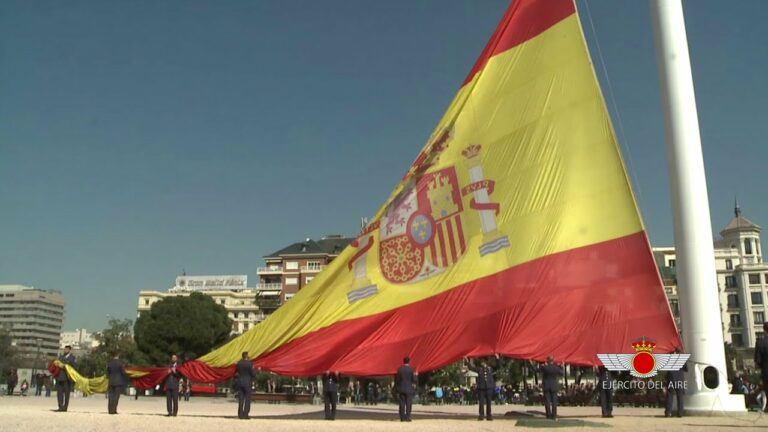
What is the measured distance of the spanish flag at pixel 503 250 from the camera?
17266 millimetres

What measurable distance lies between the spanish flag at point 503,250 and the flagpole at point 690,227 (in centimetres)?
127

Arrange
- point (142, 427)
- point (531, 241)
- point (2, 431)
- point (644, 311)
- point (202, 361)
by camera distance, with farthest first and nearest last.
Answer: point (202, 361) → point (531, 241) → point (644, 311) → point (142, 427) → point (2, 431)

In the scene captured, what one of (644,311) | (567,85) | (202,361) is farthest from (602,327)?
(202,361)

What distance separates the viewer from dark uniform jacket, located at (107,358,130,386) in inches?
832

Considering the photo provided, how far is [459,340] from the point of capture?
1772cm

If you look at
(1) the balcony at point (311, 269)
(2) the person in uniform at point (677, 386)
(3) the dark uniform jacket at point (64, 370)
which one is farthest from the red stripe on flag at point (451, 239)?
(1) the balcony at point (311, 269)

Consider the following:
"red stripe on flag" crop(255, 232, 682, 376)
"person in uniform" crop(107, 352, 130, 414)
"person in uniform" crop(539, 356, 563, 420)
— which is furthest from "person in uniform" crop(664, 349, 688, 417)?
"person in uniform" crop(107, 352, 130, 414)

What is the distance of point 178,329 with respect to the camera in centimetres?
7619

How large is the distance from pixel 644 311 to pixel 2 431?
14.5 m

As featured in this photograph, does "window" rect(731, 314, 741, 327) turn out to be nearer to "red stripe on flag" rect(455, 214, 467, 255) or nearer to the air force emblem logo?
the air force emblem logo

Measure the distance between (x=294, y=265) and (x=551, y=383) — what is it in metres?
106

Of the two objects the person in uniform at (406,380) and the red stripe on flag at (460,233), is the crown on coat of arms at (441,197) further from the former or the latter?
the person in uniform at (406,380)

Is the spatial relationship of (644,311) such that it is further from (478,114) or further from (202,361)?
(202,361)

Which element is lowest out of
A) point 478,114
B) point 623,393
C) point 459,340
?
point 623,393
